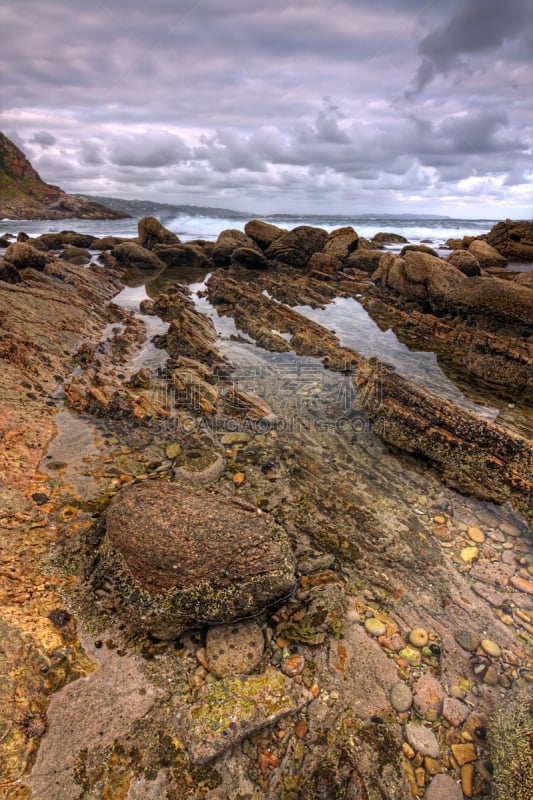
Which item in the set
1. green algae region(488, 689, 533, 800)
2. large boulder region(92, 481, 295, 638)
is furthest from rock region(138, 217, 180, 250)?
green algae region(488, 689, 533, 800)

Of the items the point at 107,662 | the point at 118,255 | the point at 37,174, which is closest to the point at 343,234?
the point at 118,255

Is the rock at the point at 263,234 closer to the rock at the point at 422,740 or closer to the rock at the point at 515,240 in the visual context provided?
the rock at the point at 515,240

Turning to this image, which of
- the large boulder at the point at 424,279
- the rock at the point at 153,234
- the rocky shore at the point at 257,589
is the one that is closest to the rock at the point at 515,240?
the large boulder at the point at 424,279

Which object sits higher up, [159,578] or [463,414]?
[463,414]

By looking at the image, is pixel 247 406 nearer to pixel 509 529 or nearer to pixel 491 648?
pixel 509 529

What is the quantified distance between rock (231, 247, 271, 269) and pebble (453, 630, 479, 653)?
3069 centimetres

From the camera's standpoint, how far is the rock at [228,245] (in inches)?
1339

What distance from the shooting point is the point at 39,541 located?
506 centimetres

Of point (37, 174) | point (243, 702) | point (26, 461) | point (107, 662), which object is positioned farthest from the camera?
point (37, 174)

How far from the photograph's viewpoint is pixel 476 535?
615cm

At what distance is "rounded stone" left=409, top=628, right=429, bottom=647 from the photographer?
14.4 ft

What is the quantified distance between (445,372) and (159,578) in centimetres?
1195

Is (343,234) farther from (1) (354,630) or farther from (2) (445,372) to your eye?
(1) (354,630)

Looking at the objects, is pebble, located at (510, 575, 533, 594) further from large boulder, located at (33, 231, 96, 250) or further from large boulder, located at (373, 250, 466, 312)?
large boulder, located at (33, 231, 96, 250)
